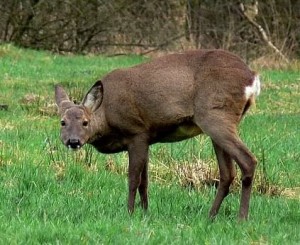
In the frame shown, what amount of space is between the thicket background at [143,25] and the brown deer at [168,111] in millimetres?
20004

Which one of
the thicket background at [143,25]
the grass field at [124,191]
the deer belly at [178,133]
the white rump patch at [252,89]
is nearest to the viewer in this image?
the grass field at [124,191]

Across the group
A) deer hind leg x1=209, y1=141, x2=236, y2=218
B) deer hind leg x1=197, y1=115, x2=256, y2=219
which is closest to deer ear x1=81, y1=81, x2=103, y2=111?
deer hind leg x1=197, y1=115, x2=256, y2=219

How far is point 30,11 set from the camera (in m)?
28.6

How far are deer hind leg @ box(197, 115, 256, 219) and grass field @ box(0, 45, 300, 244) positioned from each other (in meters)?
0.24

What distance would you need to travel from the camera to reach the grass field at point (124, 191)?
6246 mm

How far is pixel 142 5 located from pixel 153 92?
2306cm

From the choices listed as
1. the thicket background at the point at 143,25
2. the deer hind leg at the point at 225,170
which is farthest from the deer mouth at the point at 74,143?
the thicket background at the point at 143,25

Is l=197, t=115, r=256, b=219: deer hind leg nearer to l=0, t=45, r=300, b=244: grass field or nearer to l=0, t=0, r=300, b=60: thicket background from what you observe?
l=0, t=45, r=300, b=244: grass field

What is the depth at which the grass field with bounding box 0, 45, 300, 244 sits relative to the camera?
20.5 ft

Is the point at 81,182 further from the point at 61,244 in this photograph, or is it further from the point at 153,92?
the point at 61,244

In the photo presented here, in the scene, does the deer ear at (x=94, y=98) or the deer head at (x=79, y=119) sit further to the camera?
the deer ear at (x=94, y=98)

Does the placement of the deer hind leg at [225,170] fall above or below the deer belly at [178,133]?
below

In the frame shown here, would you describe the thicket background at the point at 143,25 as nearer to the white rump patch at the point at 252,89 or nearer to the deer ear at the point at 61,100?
the deer ear at the point at 61,100

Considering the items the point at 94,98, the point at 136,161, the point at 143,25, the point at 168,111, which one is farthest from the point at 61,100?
the point at 143,25
